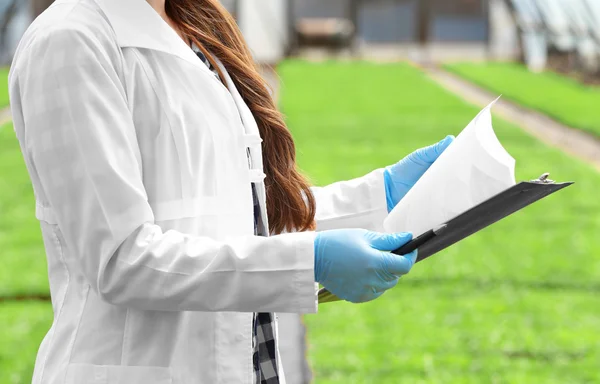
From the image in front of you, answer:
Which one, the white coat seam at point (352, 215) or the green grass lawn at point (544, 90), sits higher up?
the white coat seam at point (352, 215)

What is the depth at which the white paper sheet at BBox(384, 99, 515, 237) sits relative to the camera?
1.35 m

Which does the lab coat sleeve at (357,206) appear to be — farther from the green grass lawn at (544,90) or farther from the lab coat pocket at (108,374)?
the green grass lawn at (544,90)

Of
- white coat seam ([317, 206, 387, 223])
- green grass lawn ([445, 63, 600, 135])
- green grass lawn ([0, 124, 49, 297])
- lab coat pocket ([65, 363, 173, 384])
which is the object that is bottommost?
green grass lawn ([445, 63, 600, 135])

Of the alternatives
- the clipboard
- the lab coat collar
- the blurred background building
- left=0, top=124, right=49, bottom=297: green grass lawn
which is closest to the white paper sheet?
the clipboard

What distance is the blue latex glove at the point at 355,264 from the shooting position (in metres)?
1.29

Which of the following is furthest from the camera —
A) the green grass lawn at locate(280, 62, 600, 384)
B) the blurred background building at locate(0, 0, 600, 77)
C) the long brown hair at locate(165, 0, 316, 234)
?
the blurred background building at locate(0, 0, 600, 77)

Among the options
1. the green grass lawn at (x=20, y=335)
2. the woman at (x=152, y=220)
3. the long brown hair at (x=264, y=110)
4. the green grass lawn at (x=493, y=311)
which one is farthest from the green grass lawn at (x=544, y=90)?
the woman at (x=152, y=220)

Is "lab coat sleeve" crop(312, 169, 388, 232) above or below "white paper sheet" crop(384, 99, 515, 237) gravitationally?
below

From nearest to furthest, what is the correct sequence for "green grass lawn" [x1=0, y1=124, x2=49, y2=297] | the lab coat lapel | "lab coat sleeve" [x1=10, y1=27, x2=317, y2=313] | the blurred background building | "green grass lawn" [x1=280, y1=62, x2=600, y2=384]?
"lab coat sleeve" [x1=10, y1=27, x2=317, y2=313] < the lab coat lapel < "green grass lawn" [x1=280, y1=62, x2=600, y2=384] < "green grass lawn" [x1=0, y1=124, x2=49, y2=297] < the blurred background building

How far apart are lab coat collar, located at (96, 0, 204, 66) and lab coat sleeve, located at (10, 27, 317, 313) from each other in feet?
0.24

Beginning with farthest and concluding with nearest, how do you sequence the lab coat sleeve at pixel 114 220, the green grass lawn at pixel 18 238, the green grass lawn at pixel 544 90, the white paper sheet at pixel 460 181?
the green grass lawn at pixel 544 90
the green grass lawn at pixel 18 238
the white paper sheet at pixel 460 181
the lab coat sleeve at pixel 114 220

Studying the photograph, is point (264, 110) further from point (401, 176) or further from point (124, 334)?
point (124, 334)

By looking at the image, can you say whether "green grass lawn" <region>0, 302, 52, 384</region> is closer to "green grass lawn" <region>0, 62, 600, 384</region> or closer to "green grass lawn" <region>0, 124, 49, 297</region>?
"green grass lawn" <region>0, 62, 600, 384</region>

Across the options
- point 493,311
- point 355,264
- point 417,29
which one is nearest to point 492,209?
point 355,264
